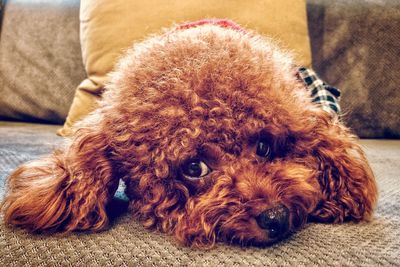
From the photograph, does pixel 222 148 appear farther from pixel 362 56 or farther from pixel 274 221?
pixel 362 56

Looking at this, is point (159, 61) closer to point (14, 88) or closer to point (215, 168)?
point (215, 168)

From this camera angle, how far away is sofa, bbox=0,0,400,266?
2.46 ft

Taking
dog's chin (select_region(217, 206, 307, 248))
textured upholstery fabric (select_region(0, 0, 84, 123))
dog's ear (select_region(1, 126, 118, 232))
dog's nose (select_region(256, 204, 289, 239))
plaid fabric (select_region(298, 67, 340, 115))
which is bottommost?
textured upholstery fabric (select_region(0, 0, 84, 123))

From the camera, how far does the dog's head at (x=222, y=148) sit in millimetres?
847

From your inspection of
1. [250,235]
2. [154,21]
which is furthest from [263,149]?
[154,21]

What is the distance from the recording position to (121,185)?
1.17 metres

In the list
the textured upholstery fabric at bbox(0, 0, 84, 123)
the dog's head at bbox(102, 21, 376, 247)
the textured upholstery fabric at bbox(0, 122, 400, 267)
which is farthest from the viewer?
the textured upholstery fabric at bbox(0, 0, 84, 123)

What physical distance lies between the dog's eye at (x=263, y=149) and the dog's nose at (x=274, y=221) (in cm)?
17

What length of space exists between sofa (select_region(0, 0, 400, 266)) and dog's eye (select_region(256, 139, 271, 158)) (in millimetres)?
186

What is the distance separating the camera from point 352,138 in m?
1.13

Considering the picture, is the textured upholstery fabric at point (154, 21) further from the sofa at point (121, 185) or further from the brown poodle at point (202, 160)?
the brown poodle at point (202, 160)

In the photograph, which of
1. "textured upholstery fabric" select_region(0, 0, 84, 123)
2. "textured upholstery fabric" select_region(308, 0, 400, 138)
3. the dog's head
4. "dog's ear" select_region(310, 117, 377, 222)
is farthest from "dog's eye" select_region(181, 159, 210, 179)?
"textured upholstery fabric" select_region(0, 0, 84, 123)

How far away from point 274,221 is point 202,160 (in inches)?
8.3

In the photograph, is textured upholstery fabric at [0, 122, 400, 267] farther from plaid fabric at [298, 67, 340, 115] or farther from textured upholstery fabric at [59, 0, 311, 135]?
textured upholstery fabric at [59, 0, 311, 135]
